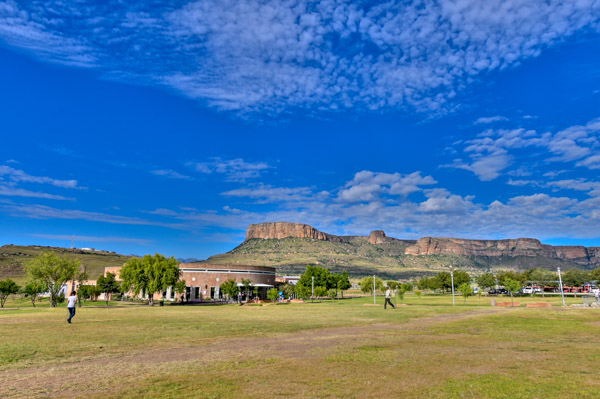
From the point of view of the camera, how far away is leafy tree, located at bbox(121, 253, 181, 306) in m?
58.8

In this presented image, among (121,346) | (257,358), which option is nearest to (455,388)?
(257,358)

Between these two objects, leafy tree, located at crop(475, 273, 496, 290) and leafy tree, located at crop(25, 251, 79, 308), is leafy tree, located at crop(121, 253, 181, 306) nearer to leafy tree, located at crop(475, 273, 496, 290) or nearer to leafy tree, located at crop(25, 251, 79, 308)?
leafy tree, located at crop(25, 251, 79, 308)

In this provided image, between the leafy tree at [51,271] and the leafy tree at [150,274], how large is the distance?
7.77 metres

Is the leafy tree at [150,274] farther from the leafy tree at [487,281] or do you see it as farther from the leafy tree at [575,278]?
the leafy tree at [575,278]

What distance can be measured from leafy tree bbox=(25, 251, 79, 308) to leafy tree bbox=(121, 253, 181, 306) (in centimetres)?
777

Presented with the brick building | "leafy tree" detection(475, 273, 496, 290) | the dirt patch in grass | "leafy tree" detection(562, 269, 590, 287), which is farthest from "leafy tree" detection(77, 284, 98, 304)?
"leafy tree" detection(562, 269, 590, 287)

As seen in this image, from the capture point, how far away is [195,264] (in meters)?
96.8

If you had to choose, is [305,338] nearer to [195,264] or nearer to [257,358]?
[257,358]

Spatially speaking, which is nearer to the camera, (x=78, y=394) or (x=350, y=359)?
(x=78, y=394)

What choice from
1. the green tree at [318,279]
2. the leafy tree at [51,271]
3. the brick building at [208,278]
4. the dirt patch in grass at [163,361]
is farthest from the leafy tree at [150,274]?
the dirt patch in grass at [163,361]

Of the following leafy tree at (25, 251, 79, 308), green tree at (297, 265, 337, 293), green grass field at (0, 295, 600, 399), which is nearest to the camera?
green grass field at (0, 295, 600, 399)

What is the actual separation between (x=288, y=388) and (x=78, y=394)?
446 centimetres

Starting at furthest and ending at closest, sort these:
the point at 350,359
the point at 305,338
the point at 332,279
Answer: the point at 332,279 < the point at 305,338 < the point at 350,359

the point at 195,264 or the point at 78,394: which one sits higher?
the point at 195,264
